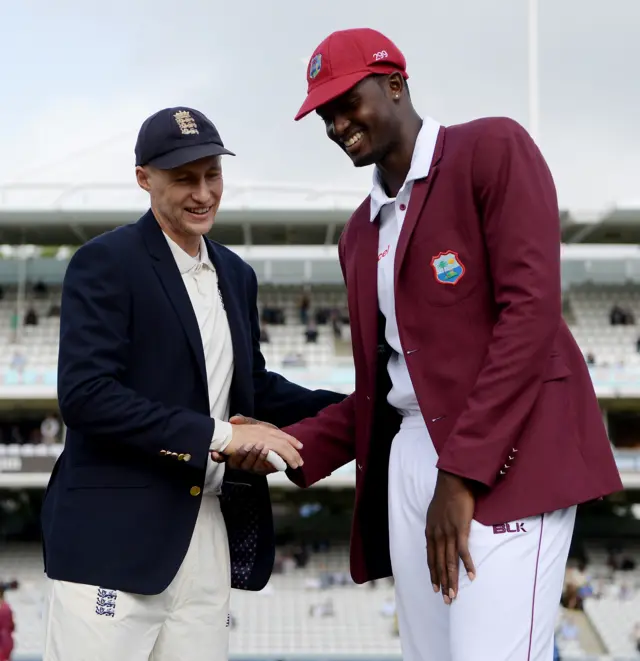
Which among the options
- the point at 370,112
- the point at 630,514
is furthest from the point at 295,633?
the point at 370,112

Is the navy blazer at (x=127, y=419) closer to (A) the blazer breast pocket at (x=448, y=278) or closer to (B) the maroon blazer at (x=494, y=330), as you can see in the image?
(B) the maroon blazer at (x=494, y=330)

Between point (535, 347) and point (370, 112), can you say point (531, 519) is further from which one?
point (370, 112)

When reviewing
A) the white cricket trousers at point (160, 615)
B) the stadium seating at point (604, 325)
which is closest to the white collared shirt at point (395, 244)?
the white cricket trousers at point (160, 615)

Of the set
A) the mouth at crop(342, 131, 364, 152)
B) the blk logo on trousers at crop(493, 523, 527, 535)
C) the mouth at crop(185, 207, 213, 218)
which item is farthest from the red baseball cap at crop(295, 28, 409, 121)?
the blk logo on trousers at crop(493, 523, 527, 535)

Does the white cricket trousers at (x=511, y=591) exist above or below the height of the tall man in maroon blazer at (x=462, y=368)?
below

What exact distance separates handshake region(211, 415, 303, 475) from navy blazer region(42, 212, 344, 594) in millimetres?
95

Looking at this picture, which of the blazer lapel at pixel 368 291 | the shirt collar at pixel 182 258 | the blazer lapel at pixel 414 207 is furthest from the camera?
the shirt collar at pixel 182 258

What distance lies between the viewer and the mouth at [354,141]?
256 centimetres

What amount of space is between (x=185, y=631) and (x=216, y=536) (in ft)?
1.03

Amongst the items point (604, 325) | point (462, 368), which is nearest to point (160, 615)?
point (462, 368)

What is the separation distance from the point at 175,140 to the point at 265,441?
0.98 metres

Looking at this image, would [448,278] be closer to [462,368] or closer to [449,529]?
[462,368]

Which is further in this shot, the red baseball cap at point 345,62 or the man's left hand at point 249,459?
the man's left hand at point 249,459

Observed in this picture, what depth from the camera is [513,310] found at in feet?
7.55
